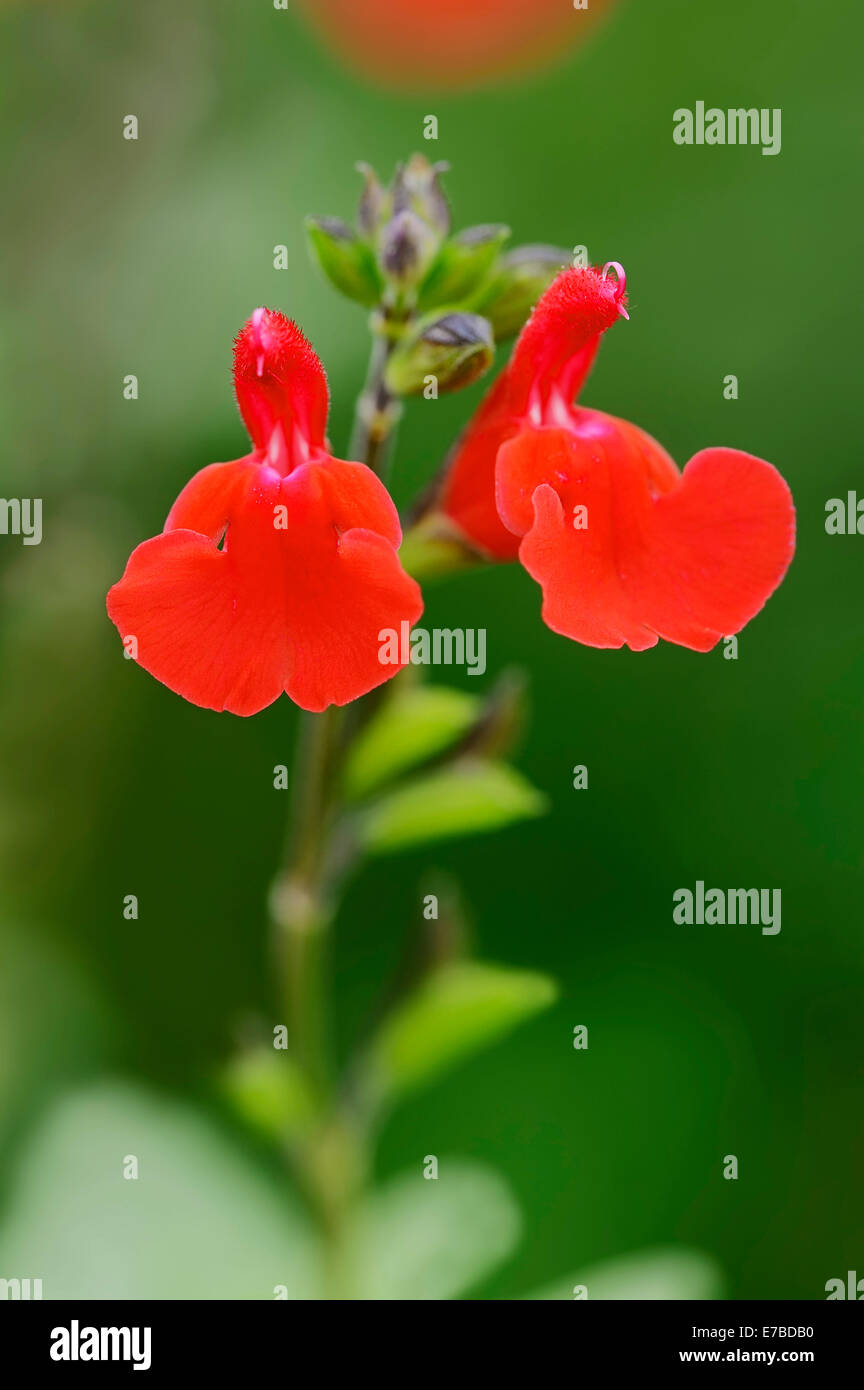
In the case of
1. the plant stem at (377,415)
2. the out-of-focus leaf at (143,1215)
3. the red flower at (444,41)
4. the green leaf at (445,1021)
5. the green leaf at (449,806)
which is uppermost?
the red flower at (444,41)

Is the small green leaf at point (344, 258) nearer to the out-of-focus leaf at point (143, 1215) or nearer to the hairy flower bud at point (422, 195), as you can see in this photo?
the hairy flower bud at point (422, 195)

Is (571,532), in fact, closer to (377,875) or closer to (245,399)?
(245,399)

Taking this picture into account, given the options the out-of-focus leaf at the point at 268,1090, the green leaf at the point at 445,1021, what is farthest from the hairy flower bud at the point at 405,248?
the out-of-focus leaf at the point at 268,1090

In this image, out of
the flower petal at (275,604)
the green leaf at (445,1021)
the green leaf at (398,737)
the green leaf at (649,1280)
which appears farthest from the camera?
the green leaf at (649,1280)

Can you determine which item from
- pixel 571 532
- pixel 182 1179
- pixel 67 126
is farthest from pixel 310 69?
pixel 182 1179

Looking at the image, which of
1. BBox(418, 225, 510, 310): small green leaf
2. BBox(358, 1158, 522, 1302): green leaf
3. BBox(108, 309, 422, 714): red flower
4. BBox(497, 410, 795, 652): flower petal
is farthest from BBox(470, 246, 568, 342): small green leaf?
BBox(358, 1158, 522, 1302): green leaf

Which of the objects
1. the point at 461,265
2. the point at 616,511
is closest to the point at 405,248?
the point at 461,265

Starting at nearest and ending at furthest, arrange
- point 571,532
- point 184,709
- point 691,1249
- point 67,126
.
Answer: point 571,532 → point 691,1249 → point 184,709 → point 67,126
